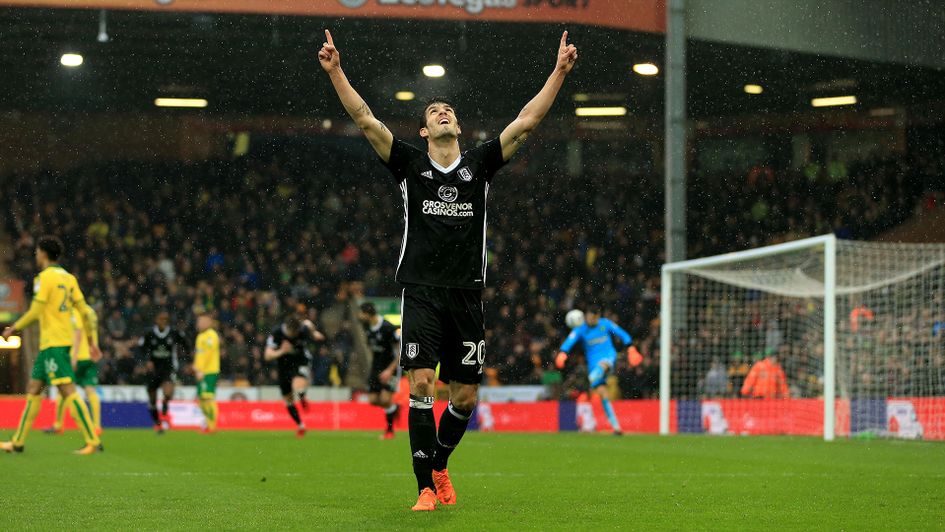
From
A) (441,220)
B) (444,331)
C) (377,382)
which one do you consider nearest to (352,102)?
(441,220)

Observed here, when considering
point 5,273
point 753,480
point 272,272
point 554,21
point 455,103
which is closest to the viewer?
point 753,480

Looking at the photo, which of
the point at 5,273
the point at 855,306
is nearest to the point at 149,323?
the point at 5,273

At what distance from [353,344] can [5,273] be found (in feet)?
25.5

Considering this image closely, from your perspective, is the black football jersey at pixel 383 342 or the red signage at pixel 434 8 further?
the red signage at pixel 434 8

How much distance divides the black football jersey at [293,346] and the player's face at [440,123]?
12122 mm

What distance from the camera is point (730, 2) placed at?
82.7 ft

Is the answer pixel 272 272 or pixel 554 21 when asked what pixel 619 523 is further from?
pixel 272 272

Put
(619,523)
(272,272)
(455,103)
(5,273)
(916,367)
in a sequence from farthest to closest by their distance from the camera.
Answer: (455,103) → (272,272) → (5,273) → (916,367) → (619,523)

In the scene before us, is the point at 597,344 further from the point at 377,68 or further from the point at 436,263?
the point at 436,263

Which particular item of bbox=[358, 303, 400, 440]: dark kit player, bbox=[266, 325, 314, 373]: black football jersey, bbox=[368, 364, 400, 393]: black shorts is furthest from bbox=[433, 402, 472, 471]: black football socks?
bbox=[266, 325, 314, 373]: black football jersey

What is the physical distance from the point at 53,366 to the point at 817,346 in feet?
38.7

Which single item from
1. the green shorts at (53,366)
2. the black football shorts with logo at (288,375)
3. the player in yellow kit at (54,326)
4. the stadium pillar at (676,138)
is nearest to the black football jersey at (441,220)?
the player in yellow kit at (54,326)

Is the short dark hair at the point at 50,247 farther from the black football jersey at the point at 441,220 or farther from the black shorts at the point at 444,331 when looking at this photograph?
the black shorts at the point at 444,331

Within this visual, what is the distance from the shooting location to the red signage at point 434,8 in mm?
23859
